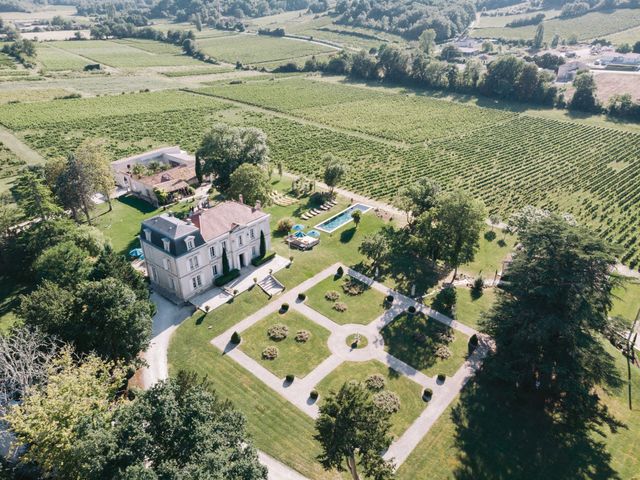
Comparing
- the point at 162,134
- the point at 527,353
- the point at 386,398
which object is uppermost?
the point at 527,353

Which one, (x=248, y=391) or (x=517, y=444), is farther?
(x=248, y=391)

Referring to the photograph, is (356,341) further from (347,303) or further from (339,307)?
(347,303)

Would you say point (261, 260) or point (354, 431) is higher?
point (354, 431)

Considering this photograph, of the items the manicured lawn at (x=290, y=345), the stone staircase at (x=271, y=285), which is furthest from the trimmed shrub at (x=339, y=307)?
the stone staircase at (x=271, y=285)

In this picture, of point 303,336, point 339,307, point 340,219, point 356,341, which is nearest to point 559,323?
point 356,341

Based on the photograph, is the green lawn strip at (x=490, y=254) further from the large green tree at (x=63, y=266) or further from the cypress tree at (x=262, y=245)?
the large green tree at (x=63, y=266)

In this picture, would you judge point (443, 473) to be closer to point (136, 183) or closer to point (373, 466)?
point (373, 466)

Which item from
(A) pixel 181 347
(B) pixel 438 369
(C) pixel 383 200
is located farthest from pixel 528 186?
(A) pixel 181 347

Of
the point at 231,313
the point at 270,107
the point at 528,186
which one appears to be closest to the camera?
the point at 231,313
